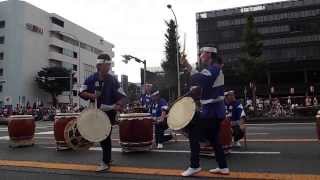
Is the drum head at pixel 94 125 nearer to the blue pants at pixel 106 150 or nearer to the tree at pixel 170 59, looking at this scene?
the blue pants at pixel 106 150

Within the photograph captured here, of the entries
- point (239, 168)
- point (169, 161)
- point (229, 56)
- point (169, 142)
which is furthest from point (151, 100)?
point (229, 56)

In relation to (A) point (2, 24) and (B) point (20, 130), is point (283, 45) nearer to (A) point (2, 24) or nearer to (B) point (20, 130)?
(A) point (2, 24)

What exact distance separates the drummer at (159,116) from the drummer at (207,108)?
446 centimetres

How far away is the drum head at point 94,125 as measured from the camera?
7734mm

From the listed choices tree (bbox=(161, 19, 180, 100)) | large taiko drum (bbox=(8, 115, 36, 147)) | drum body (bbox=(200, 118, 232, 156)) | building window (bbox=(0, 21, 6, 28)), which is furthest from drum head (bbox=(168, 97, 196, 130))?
building window (bbox=(0, 21, 6, 28))

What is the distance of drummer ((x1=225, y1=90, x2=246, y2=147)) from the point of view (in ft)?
37.3

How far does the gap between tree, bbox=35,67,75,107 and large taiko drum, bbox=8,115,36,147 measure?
62.9 metres

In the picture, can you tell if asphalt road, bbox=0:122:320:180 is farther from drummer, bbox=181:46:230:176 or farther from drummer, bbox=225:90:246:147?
drummer, bbox=181:46:230:176

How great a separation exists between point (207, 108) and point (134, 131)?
3406 millimetres

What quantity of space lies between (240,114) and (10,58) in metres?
68.0

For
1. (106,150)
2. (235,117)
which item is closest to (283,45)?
(235,117)

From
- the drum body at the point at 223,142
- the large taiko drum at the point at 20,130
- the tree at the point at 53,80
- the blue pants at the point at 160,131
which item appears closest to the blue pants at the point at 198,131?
the drum body at the point at 223,142

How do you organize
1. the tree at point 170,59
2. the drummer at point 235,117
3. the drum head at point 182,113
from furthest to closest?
the tree at point 170,59 → the drummer at point 235,117 → the drum head at point 182,113

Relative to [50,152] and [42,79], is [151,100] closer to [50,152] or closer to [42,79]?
[50,152]
